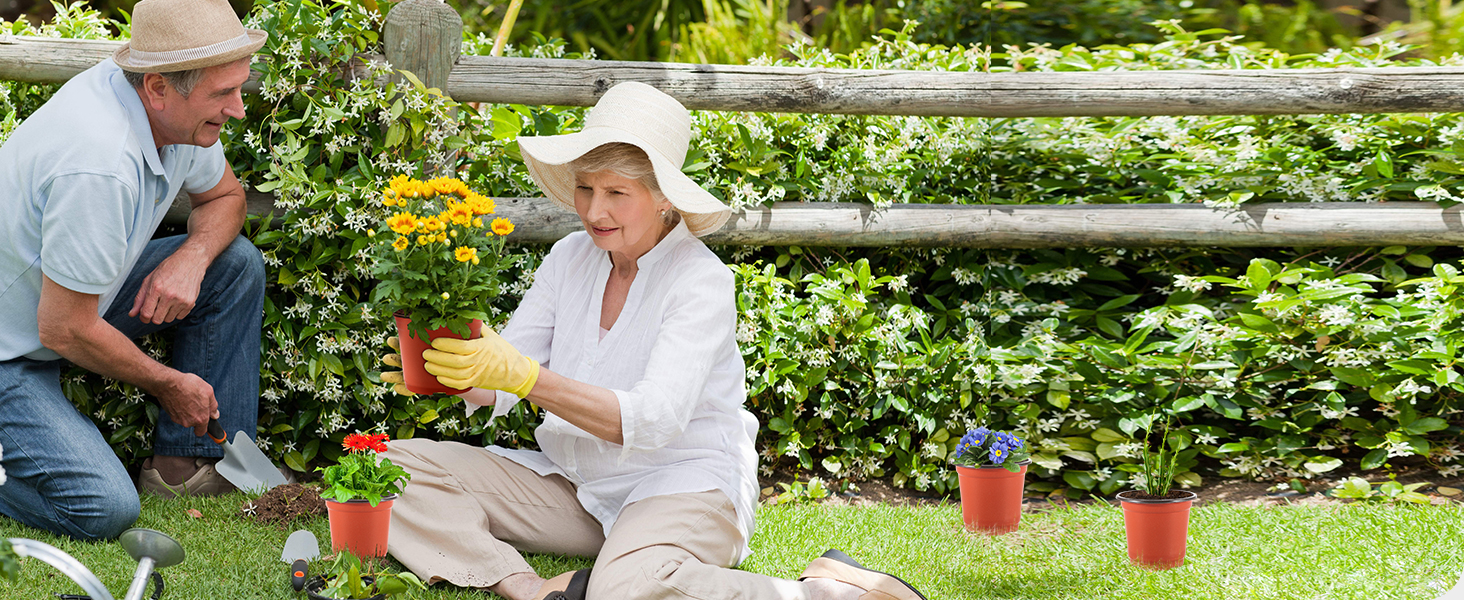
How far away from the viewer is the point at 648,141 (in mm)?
2141

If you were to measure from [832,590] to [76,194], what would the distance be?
1.89m

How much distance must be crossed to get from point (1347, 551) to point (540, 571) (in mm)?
2022

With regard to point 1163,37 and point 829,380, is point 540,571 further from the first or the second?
point 1163,37

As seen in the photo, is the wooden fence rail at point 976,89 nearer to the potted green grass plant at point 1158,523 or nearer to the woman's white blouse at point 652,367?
the woman's white blouse at point 652,367

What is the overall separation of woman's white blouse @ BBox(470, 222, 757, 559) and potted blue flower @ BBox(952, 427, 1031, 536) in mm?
698

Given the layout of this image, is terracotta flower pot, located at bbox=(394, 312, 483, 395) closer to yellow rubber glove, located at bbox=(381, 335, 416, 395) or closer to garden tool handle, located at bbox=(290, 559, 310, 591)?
yellow rubber glove, located at bbox=(381, 335, 416, 395)

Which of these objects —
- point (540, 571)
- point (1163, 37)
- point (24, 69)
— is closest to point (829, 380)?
point (540, 571)

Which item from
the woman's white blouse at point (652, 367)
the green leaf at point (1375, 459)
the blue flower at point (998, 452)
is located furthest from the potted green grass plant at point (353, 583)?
the green leaf at point (1375, 459)

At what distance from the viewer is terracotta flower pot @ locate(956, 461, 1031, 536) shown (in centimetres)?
281

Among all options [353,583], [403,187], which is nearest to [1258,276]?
[403,187]

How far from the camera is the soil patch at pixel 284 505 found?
2650 mm

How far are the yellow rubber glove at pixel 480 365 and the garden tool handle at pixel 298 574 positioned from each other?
57 centimetres

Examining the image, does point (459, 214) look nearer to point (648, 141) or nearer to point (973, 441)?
point (648, 141)

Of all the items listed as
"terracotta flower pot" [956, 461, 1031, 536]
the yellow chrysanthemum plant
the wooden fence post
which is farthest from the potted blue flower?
the wooden fence post
